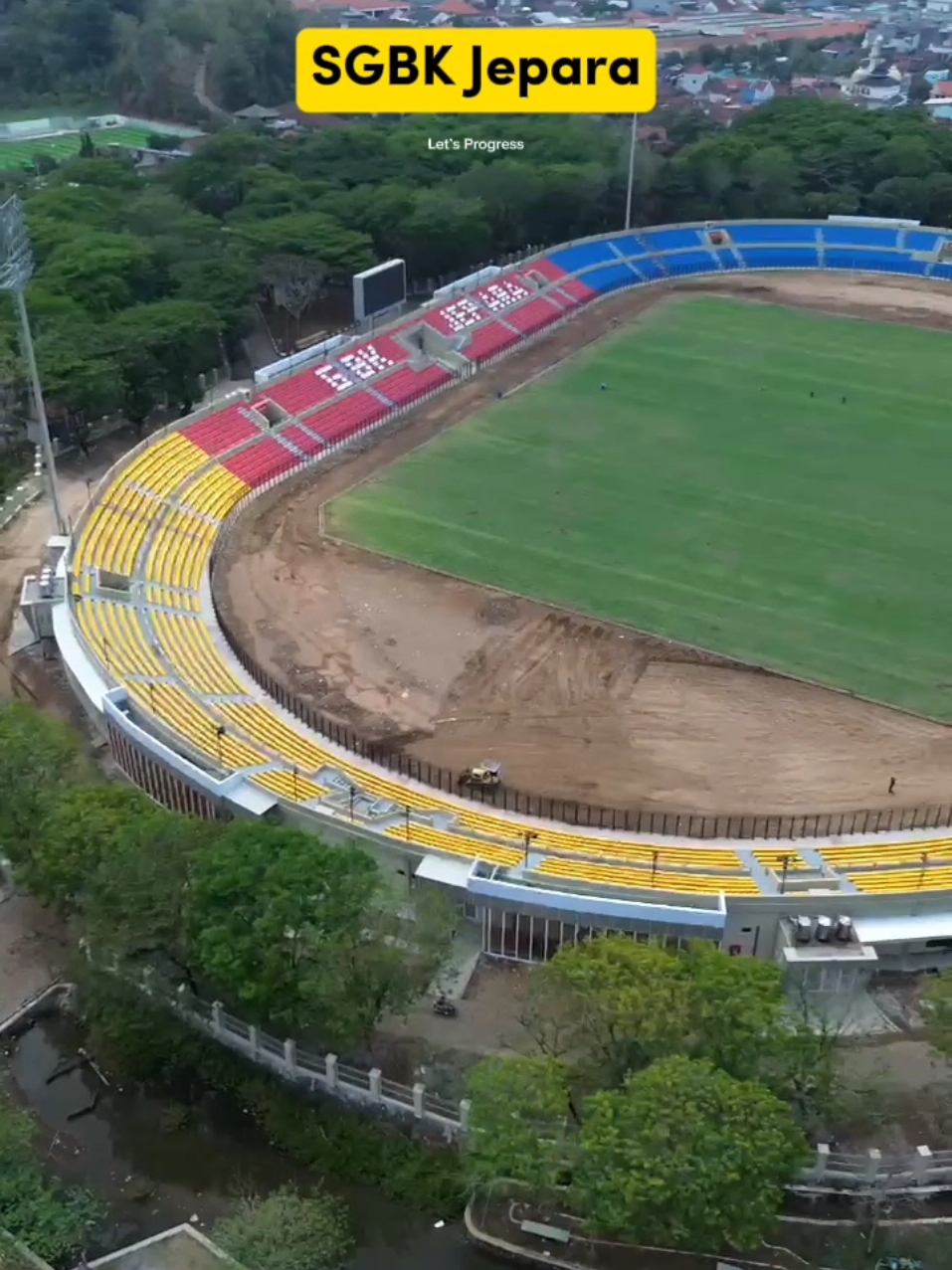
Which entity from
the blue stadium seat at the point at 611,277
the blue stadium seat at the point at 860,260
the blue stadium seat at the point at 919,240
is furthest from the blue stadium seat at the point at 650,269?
the blue stadium seat at the point at 919,240

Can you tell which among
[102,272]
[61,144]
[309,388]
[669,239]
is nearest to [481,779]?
[309,388]

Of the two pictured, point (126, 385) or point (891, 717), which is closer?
point (891, 717)

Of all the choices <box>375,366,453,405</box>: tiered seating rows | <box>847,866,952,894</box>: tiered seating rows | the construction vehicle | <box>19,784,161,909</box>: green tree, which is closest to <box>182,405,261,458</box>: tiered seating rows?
<box>375,366,453,405</box>: tiered seating rows

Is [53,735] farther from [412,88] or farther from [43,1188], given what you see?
[412,88]

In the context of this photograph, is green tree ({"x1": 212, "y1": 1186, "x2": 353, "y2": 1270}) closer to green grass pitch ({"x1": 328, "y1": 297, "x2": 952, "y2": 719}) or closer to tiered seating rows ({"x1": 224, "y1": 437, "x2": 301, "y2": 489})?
green grass pitch ({"x1": 328, "y1": 297, "x2": 952, "y2": 719})

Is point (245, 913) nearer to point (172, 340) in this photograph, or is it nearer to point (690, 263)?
point (172, 340)

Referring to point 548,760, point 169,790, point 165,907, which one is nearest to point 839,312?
point 548,760

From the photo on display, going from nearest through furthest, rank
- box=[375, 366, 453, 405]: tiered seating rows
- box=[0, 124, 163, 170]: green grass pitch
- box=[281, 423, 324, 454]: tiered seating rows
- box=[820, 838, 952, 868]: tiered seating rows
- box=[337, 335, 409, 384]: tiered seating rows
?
1. box=[820, 838, 952, 868]: tiered seating rows
2. box=[281, 423, 324, 454]: tiered seating rows
3. box=[375, 366, 453, 405]: tiered seating rows
4. box=[337, 335, 409, 384]: tiered seating rows
5. box=[0, 124, 163, 170]: green grass pitch
